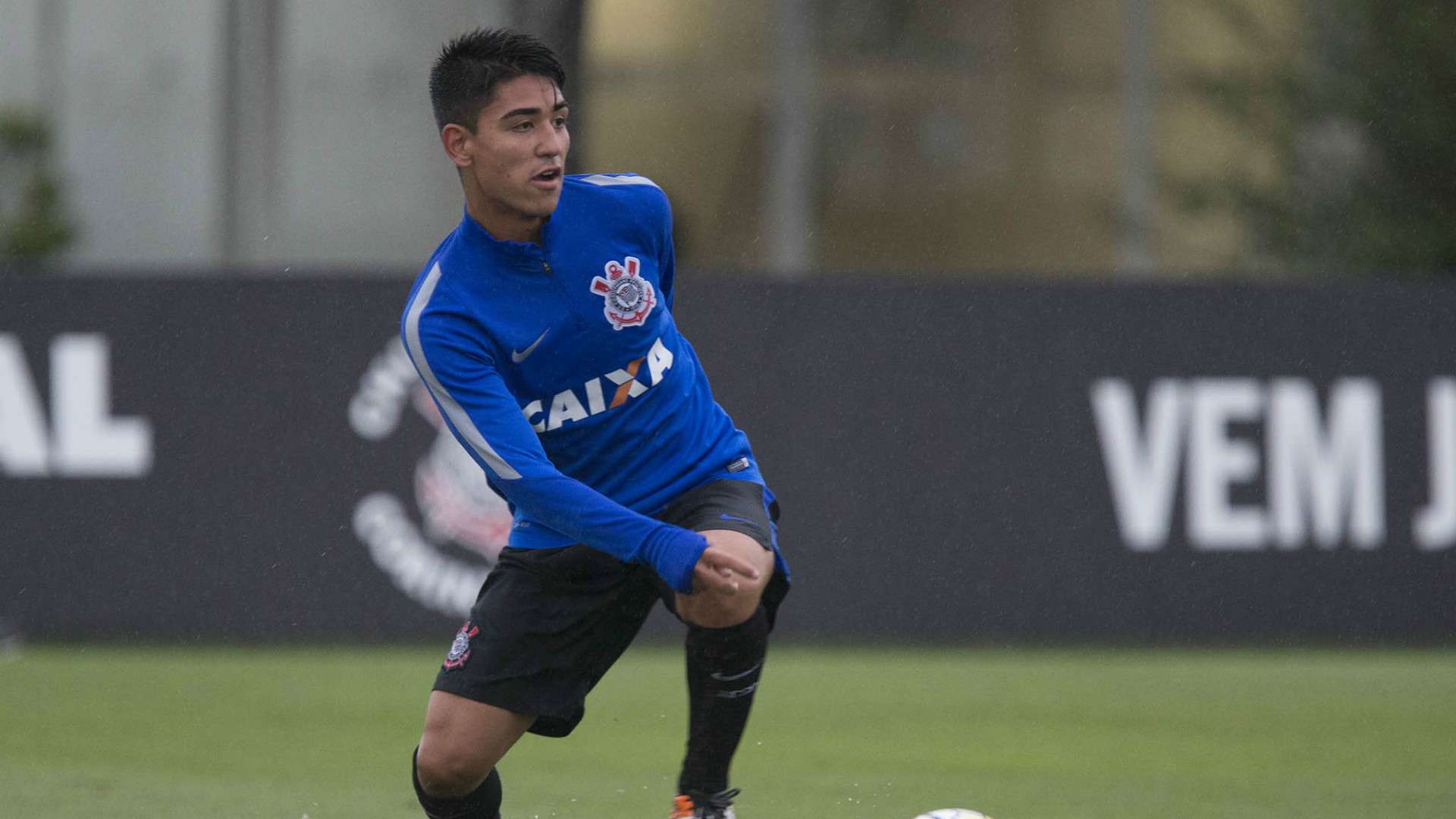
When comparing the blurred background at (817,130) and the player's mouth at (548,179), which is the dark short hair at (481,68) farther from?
the blurred background at (817,130)

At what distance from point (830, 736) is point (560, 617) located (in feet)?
10.5

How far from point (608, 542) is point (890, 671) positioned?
5.48 metres

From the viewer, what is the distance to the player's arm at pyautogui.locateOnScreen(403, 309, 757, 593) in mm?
4770

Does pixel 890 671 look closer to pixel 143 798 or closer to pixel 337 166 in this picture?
pixel 143 798

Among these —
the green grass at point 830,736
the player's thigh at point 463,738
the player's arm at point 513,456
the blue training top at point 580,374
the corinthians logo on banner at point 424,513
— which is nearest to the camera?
the player's arm at point 513,456

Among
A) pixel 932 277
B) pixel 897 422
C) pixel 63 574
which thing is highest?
pixel 932 277

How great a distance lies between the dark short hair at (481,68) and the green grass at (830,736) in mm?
→ 2438

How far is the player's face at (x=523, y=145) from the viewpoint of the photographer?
4934 mm

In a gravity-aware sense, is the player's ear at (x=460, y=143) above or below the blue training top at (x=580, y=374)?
above

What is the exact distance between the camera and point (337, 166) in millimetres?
16594

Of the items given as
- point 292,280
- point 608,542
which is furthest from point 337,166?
point 608,542

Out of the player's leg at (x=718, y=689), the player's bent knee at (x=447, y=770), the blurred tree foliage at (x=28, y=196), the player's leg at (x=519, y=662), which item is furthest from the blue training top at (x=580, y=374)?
the blurred tree foliage at (x=28, y=196)

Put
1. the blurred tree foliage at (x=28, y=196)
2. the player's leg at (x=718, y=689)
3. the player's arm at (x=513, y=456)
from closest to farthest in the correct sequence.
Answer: the player's arm at (x=513, y=456) < the player's leg at (x=718, y=689) < the blurred tree foliage at (x=28, y=196)

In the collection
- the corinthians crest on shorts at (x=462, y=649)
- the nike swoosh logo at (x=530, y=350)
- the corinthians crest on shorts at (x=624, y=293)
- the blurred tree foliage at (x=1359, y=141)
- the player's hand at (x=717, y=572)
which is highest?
the corinthians crest on shorts at (x=624, y=293)
